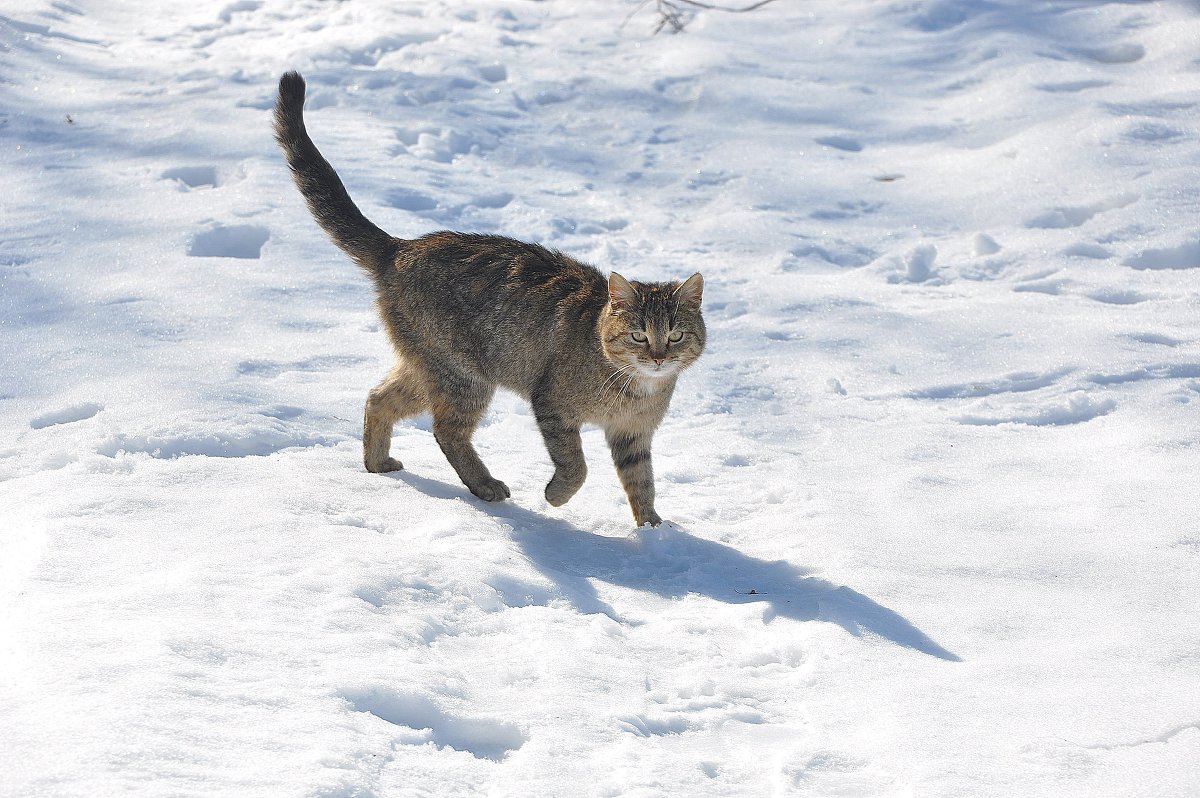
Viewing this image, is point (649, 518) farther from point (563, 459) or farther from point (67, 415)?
point (67, 415)

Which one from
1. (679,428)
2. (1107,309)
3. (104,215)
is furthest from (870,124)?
(104,215)

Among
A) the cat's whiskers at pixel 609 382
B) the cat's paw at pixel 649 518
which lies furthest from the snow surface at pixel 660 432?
the cat's whiskers at pixel 609 382

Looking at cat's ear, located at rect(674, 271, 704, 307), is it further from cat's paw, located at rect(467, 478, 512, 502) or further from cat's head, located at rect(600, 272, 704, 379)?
cat's paw, located at rect(467, 478, 512, 502)

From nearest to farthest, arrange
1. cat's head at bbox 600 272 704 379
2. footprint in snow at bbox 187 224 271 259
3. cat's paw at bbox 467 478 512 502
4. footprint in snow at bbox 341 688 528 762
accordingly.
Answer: footprint in snow at bbox 341 688 528 762 < cat's head at bbox 600 272 704 379 < cat's paw at bbox 467 478 512 502 < footprint in snow at bbox 187 224 271 259

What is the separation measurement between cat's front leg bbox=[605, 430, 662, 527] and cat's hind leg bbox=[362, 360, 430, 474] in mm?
954

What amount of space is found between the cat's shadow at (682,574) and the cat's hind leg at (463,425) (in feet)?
0.29

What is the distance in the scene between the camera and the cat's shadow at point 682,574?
4098mm

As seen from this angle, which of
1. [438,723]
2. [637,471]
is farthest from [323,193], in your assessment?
[438,723]

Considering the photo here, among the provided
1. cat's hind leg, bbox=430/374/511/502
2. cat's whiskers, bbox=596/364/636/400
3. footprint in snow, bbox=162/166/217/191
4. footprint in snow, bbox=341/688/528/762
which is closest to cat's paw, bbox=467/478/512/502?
cat's hind leg, bbox=430/374/511/502

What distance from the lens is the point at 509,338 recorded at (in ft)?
17.6

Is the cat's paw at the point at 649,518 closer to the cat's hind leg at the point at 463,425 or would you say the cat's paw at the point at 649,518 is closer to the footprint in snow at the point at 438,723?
the cat's hind leg at the point at 463,425

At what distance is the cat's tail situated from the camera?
5484mm

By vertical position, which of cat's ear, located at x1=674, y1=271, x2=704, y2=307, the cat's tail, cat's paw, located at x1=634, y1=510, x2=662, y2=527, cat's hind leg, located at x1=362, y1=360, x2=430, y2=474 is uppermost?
the cat's tail

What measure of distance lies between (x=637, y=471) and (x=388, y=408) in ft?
4.02
